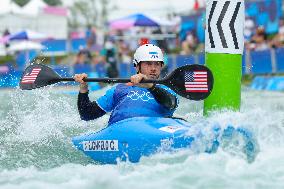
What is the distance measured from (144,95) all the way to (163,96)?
191 millimetres

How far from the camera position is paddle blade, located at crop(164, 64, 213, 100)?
616 cm

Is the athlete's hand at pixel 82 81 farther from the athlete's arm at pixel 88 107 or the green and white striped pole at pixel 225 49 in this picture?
the green and white striped pole at pixel 225 49

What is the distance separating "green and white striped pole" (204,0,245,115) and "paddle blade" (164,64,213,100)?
557mm

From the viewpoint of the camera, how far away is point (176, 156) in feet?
18.1

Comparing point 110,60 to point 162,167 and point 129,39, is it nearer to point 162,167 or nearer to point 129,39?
point 129,39

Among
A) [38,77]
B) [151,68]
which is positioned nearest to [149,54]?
[151,68]

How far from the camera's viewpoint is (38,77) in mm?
7184

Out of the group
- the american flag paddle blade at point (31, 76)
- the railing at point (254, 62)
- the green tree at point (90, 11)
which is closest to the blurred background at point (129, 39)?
the railing at point (254, 62)

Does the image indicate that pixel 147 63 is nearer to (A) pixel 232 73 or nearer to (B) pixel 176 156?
(A) pixel 232 73

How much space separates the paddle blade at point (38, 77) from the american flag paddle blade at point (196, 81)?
145cm

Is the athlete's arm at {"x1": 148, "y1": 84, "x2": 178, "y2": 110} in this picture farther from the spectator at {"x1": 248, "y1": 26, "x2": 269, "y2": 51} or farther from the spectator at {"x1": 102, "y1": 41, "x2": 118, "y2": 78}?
the spectator at {"x1": 102, "y1": 41, "x2": 118, "y2": 78}

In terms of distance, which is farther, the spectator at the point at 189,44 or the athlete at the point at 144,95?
the spectator at the point at 189,44

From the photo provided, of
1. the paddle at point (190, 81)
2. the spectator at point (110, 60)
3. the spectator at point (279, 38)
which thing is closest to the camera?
the paddle at point (190, 81)

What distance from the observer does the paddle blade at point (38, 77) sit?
279 inches
